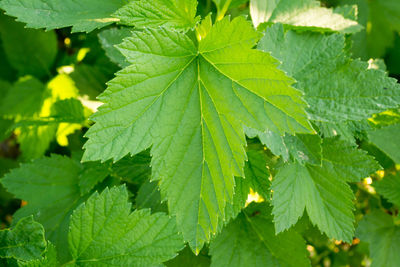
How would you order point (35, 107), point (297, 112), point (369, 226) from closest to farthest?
1. point (297, 112)
2. point (369, 226)
3. point (35, 107)

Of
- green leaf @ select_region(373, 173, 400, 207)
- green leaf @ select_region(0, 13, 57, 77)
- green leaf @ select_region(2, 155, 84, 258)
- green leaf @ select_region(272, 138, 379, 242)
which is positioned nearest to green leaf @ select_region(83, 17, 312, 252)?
green leaf @ select_region(272, 138, 379, 242)

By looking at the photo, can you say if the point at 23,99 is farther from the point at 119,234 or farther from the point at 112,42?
the point at 119,234

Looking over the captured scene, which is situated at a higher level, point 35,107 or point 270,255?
point 35,107

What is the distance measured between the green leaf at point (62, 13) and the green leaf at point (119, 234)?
0.50m

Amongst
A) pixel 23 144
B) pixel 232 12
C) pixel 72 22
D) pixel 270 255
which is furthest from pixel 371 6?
pixel 23 144

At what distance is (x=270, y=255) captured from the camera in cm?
136

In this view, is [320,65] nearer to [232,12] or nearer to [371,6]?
[232,12]

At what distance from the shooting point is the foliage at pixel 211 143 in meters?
0.97

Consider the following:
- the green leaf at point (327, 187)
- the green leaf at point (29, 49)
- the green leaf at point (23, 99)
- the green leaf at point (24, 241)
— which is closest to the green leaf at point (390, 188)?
the green leaf at point (327, 187)

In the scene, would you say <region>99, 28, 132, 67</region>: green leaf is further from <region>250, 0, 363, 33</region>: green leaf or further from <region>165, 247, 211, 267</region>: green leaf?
<region>165, 247, 211, 267</region>: green leaf

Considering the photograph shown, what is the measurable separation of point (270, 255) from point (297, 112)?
25.2 inches

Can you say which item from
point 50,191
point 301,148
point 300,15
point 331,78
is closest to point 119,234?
point 50,191

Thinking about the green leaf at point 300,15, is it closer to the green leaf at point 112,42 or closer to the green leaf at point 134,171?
the green leaf at point 112,42

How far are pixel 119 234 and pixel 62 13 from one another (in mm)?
682
